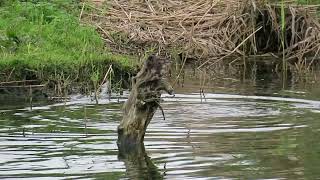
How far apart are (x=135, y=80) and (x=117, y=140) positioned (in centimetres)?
66

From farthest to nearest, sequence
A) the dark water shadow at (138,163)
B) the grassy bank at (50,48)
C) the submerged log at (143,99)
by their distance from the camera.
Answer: the grassy bank at (50,48)
the submerged log at (143,99)
the dark water shadow at (138,163)

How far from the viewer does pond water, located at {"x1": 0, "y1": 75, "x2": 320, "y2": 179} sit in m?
6.20

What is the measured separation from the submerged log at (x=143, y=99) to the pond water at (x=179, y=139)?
16 centimetres

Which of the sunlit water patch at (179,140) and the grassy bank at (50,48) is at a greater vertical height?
the grassy bank at (50,48)

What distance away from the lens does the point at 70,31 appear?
41.7 feet

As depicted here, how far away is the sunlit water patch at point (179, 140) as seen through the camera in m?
6.20

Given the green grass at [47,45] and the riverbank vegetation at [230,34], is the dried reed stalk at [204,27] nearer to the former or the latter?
the riverbank vegetation at [230,34]

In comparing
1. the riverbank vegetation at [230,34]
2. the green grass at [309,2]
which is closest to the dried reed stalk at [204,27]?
the riverbank vegetation at [230,34]

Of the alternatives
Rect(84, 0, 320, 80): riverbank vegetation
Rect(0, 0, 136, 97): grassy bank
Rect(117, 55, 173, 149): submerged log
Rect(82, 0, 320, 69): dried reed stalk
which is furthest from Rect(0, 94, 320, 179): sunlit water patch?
Rect(82, 0, 320, 69): dried reed stalk

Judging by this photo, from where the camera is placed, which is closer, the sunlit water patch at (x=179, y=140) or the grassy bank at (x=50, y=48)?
the sunlit water patch at (x=179, y=140)

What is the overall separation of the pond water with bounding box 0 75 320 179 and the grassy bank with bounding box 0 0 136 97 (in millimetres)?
742

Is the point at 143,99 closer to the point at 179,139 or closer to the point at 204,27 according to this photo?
the point at 179,139

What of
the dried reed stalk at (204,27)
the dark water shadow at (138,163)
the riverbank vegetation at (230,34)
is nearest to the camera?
the dark water shadow at (138,163)

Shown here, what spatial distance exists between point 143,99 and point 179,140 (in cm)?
79
